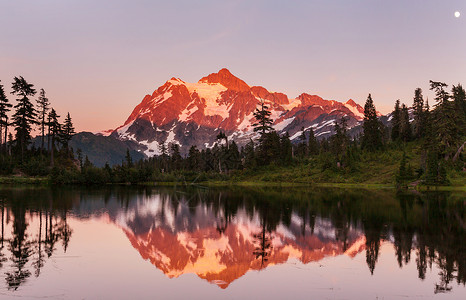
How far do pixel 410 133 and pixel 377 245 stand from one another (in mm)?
108554

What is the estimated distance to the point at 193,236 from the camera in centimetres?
2808

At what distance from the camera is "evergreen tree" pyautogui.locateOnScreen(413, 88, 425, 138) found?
11957 centimetres

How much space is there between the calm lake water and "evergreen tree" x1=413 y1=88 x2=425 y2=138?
90190mm

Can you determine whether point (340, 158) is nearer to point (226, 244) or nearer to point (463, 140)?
point (463, 140)

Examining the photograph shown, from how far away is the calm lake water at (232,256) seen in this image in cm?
1602

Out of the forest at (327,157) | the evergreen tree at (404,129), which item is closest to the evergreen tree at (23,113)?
the forest at (327,157)

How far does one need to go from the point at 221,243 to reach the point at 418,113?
383 ft

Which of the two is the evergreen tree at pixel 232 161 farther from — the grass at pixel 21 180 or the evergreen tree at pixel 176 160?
the grass at pixel 21 180

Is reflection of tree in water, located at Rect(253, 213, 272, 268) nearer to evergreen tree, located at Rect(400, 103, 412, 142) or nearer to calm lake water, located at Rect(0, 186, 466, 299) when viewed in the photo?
calm lake water, located at Rect(0, 186, 466, 299)

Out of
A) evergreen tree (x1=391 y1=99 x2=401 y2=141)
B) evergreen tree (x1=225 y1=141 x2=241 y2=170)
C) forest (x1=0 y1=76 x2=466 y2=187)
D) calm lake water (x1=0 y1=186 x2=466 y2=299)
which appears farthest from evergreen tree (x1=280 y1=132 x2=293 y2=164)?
calm lake water (x1=0 y1=186 x2=466 y2=299)

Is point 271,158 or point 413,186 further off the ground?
point 271,158

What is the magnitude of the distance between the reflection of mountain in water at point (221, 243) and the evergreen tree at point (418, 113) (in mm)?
98327

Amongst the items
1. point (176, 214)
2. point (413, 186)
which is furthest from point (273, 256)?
point (413, 186)

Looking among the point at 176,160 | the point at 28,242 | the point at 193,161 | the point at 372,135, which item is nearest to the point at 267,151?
the point at 372,135
